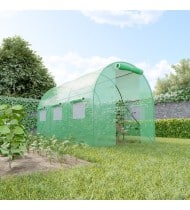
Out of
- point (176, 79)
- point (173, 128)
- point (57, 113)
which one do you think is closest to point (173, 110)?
point (173, 128)

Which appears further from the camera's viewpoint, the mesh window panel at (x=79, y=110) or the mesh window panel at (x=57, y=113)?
the mesh window panel at (x=57, y=113)

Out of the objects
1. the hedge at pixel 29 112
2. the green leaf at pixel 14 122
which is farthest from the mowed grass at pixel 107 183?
the hedge at pixel 29 112

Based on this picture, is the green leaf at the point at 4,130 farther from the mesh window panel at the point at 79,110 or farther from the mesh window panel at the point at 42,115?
the mesh window panel at the point at 42,115

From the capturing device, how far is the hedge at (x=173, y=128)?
1458 centimetres

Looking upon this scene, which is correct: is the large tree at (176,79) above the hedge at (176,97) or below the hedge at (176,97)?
above

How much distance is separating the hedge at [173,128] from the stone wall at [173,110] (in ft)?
4.28

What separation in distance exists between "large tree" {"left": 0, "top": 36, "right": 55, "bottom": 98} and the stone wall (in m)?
6.39

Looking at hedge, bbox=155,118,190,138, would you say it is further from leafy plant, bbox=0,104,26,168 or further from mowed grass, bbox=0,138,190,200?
leafy plant, bbox=0,104,26,168

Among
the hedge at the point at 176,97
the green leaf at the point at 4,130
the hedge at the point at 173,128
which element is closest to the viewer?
the green leaf at the point at 4,130

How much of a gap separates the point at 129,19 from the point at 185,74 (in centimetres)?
3030

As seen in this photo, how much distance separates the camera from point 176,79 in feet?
128

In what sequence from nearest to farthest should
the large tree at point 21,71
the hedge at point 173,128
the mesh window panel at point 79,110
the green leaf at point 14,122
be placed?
the green leaf at point 14,122
the mesh window panel at point 79,110
the hedge at point 173,128
the large tree at point 21,71

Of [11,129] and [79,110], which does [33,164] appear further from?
[79,110]

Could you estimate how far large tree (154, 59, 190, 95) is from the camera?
3759 cm
